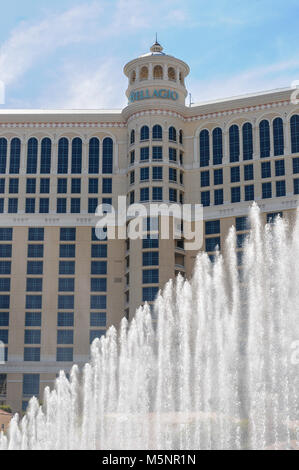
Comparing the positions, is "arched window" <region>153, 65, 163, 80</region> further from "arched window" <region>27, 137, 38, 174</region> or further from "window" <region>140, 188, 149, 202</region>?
"arched window" <region>27, 137, 38, 174</region>

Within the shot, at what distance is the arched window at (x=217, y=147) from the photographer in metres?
86.1

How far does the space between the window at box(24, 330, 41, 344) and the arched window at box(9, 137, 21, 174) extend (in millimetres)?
19228

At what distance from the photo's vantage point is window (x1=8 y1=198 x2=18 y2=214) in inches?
3420

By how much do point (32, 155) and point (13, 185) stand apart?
437 cm

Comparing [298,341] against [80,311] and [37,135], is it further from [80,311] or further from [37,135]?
[37,135]

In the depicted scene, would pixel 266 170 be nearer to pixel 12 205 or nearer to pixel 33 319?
pixel 12 205

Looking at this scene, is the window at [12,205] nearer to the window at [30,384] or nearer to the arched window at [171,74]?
the window at [30,384]

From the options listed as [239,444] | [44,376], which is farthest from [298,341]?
[44,376]

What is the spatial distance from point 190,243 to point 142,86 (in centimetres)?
1939

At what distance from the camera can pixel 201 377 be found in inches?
2211

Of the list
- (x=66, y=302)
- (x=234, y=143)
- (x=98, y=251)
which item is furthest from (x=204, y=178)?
(x=66, y=302)

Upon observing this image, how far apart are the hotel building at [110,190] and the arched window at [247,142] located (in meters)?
0.16

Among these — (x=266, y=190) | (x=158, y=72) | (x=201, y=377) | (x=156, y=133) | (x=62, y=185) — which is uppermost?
(x=158, y=72)

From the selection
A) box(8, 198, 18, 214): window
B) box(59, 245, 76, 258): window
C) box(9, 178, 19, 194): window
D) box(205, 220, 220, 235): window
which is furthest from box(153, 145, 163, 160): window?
box(8, 198, 18, 214): window
